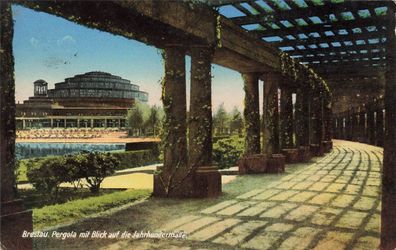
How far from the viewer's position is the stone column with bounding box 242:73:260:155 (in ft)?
46.9

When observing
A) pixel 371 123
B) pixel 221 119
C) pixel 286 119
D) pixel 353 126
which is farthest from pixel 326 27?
pixel 221 119

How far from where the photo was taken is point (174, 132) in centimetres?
880

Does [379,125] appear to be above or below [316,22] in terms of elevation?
below

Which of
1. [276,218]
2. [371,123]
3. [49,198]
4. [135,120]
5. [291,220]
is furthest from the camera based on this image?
[135,120]

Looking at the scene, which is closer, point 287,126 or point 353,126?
point 287,126

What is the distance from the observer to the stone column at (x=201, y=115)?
30.1 feet

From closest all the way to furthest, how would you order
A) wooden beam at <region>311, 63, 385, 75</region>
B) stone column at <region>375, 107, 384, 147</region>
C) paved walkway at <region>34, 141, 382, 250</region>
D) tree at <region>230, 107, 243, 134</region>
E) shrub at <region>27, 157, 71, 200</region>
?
paved walkway at <region>34, 141, 382, 250</region> < shrub at <region>27, 157, 71, 200</region> < wooden beam at <region>311, 63, 385, 75</region> < stone column at <region>375, 107, 384, 147</region> < tree at <region>230, 107, 243, 134</region>

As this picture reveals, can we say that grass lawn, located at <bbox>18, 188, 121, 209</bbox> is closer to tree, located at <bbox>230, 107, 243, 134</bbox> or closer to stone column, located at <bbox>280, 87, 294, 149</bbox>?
stone column, located at <bbox>280, 87, 294, 149</bbox>

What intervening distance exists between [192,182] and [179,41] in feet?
10.1

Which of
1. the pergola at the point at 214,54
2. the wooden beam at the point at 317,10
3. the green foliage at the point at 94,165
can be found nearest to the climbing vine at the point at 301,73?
the pergola at the point at 214,54

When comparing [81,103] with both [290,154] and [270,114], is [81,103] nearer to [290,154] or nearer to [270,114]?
[290,154]

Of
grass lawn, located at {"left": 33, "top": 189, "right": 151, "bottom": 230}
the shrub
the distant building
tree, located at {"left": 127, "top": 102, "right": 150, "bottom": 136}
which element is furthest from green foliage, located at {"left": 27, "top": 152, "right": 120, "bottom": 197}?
the distant building

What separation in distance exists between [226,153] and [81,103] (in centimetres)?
6531

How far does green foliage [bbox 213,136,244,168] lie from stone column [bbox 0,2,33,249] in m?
13.4
